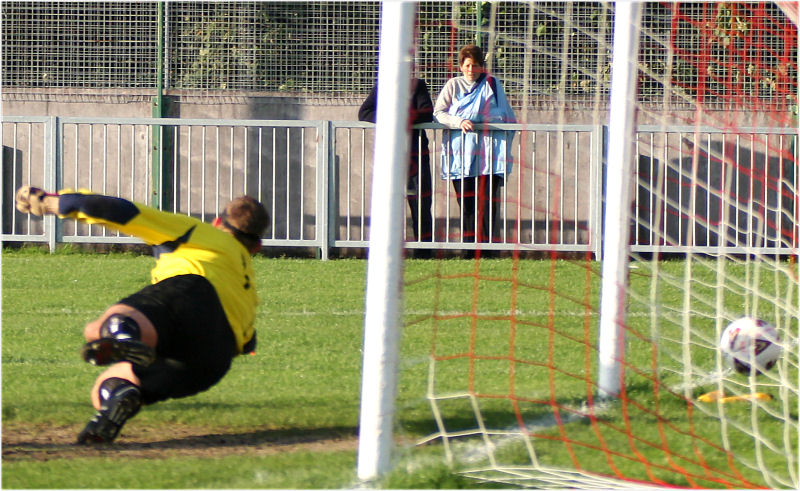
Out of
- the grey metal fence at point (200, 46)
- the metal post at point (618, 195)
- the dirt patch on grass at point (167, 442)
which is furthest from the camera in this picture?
the grey metal fence at point (200, 46)

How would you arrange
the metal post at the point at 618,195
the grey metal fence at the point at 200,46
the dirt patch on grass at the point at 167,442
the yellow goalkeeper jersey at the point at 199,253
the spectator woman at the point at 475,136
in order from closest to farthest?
the dirt patch on grass at the point at 167,442, the yellow goalkeeper jersey at the point at 199,253, the metal post at the point at 618,195, the spectator woman at the point at 475,136, the grey metal fence at the point at 200,46

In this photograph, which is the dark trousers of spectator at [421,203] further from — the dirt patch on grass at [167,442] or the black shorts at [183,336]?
the black shorts at [183,336]

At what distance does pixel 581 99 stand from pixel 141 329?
8.67 m

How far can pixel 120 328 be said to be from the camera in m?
4.62

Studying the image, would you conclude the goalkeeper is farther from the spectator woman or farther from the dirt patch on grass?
the spectator woman

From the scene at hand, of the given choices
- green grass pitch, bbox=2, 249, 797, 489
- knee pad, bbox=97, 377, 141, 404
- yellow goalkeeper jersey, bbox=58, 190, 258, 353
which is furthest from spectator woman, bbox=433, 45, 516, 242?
knee pad, bbox=97, 377, 141, 404

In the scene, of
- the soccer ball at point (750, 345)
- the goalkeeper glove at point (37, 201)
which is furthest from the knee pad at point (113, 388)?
the soccer ball at point (750, 345)

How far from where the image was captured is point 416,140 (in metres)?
11.5

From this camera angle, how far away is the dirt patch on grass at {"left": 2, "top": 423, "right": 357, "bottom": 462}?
15.8 ft

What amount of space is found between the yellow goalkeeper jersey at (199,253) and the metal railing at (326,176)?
6.24 meters

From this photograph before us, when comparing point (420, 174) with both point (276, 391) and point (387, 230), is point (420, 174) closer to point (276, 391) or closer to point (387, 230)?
point (276, 391)

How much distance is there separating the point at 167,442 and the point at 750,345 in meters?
3.00

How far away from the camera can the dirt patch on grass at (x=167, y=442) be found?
4812 mm

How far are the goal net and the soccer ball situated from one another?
0.23 feet
